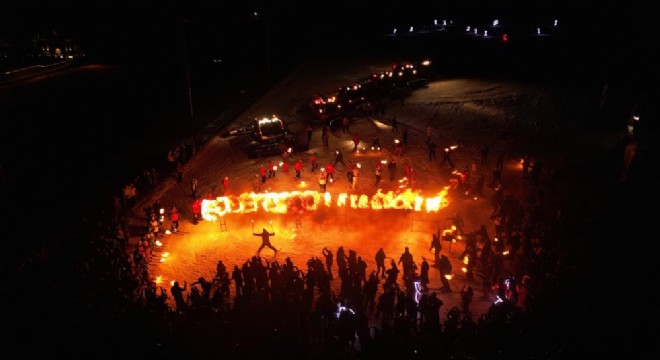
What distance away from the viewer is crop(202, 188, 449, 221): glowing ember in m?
20.5

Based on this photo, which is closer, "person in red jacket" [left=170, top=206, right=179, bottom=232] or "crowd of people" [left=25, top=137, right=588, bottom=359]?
"crowd of people" [left=25, top=137, right=588, bottom=359]

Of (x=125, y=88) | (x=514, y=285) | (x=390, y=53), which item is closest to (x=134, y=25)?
(x=125, y=88)

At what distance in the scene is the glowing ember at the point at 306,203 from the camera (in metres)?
20.5

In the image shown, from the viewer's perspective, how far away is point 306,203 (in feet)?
67.8

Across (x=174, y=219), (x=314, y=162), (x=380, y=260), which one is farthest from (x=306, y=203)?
(x=380, y=260)

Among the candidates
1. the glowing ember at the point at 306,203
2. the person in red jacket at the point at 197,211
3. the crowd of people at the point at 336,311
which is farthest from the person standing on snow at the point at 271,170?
the crowd of people at the point at 336,311

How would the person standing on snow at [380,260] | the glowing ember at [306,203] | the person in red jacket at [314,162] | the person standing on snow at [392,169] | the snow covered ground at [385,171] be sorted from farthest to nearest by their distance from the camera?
the person in red jacket at [314,162]
the person standing on snow at [392,169]
the glowing ember at [306,203]
the snow covered ground at [385,171]
the person standing on snow at [380,260]

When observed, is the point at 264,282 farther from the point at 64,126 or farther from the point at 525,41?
the point at 525,41

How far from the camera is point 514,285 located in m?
13.5

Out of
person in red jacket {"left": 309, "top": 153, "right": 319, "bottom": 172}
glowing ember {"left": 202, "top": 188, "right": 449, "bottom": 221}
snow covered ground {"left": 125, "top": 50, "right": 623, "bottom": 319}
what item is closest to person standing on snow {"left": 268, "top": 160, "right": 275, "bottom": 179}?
snow covered ground {"left": 125, "top": 50, "right": 623, "bottom": 319}

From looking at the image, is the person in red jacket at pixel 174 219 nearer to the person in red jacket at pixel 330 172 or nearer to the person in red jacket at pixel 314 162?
the person in red jacket at pixel 330 172

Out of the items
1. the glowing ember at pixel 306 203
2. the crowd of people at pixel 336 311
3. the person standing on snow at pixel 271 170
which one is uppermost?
the person standing on snow at pixel 271 170

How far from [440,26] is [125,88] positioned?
133ft

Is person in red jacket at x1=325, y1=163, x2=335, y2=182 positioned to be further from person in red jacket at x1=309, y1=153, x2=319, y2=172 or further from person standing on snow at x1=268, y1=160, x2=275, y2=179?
person standing on snow at x1=268, y1=160, x2=275, y2=179
